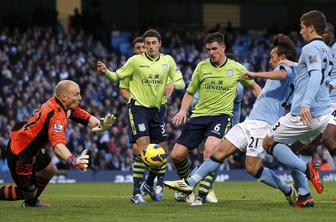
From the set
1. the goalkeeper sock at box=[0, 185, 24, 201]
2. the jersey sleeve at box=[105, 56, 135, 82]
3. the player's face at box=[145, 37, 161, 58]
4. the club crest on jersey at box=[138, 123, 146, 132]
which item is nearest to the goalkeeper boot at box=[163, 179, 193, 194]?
the club crest on jersey at box=[138, 123, 146, 132]

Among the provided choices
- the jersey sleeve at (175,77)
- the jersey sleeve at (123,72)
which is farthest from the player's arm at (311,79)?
the jersey sleeve at (123,72)

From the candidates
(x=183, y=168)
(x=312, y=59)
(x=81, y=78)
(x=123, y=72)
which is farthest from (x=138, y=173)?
(x=81, y=78)

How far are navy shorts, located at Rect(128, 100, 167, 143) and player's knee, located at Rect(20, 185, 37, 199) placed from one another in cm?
223

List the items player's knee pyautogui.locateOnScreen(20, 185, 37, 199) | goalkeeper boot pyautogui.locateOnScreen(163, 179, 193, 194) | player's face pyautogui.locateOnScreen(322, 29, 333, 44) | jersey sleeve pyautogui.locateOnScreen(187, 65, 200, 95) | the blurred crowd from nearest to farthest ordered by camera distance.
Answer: goalkeeper boot pyautogui.locateOnScreen(163, 179, 193, 194) → player's knee pyautogui.locateOnScreen(20, 185, 37, 199) → player's face pyautogui.locateOnScreen(322, 29, 333, 44) → jersey sleeve pyautogui.locateOnScreen(187, 65, 200, 95) → the blurred crowd

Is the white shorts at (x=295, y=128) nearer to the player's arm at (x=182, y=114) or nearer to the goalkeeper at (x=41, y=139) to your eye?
the player's arm at (x=182, y=114)

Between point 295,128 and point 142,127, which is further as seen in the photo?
point 142,127

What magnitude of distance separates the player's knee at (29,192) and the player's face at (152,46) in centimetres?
310

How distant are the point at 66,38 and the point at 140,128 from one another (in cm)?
2206

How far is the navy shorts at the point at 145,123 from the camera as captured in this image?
1397 centimetres

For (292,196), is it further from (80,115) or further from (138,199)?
(80,115)

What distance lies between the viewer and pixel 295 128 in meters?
11.4

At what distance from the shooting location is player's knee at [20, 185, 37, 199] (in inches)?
481

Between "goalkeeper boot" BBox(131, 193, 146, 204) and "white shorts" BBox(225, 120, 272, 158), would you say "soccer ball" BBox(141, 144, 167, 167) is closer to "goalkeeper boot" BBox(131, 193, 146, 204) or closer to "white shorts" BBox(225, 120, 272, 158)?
"goalkeeper boot" BBox(131, 193, 146, 204)

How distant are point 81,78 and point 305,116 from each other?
2175 cm
